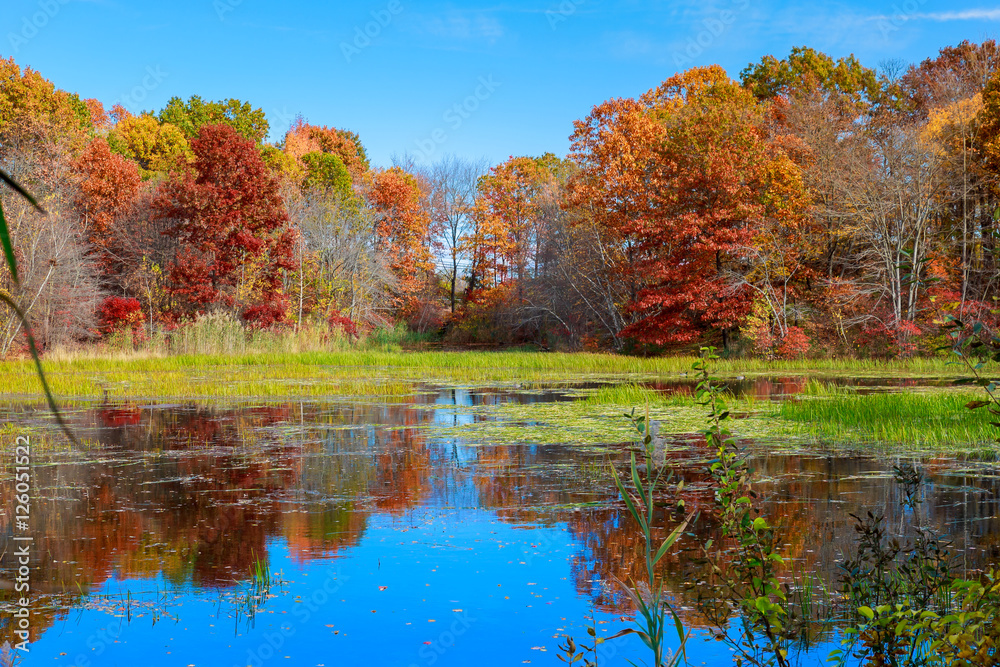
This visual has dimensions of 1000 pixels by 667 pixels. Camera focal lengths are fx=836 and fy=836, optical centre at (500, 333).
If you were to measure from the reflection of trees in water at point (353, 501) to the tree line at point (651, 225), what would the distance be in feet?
42.3

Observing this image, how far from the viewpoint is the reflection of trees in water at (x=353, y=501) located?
176 inches

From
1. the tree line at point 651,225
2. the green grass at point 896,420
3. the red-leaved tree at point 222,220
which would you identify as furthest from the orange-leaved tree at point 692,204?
the green grass at point 896,420

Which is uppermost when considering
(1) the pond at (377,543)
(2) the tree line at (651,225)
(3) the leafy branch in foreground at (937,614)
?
(2) the tree line at (651,225)

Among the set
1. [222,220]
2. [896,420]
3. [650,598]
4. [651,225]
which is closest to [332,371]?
[222,220]

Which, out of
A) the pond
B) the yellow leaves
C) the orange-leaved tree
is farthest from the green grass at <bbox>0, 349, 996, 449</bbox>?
the yellow leaves

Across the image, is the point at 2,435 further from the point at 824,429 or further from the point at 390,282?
the point at 390,282

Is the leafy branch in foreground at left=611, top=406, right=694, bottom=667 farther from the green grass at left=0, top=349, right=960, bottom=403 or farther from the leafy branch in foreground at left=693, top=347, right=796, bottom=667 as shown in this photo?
the green grass at left=0, top=349, right=960, bottom=403

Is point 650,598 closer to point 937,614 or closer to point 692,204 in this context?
point 937,614

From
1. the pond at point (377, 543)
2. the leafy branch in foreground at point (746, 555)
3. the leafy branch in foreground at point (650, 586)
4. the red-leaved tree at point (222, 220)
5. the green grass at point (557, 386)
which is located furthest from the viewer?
the red-leaved tree at point (222, 220)

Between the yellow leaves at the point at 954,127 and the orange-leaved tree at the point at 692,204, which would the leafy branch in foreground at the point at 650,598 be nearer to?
the orange-leaved tree at the point at 692,204

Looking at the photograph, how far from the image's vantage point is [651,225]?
2422cm

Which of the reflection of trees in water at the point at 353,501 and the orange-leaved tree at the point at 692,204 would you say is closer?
the reflection of trees in water at the point at 353,501

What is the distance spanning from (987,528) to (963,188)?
21.5 m

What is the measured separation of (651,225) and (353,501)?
19.4 metres
